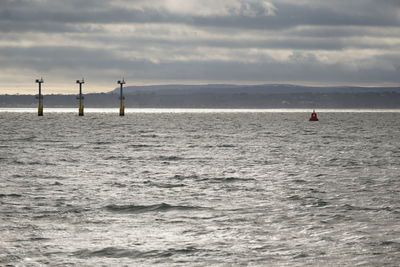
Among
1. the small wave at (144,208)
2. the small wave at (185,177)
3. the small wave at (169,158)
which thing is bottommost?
the small wave at (169,158)

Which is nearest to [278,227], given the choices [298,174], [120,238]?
[120,238]

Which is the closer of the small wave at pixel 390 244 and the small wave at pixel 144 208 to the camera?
the small wave at pixel 390 244

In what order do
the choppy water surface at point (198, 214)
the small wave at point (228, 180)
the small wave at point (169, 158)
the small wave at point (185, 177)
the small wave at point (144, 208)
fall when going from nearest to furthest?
1. the choppy water surface at point (198, 214)
2. the small wave at point (144, 208)
3. the small wave at point (228, 180)
4. the small wave at point (185, 177)
5. the small wave at point (169, 158)

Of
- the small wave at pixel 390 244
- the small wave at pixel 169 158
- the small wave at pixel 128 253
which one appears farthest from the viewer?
the small wave at pixel 169 158

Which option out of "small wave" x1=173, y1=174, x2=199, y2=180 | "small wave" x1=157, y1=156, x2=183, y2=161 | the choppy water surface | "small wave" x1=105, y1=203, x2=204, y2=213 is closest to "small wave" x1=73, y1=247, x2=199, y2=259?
the choppy water surface

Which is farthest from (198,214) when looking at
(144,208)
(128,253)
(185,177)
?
(185,177)

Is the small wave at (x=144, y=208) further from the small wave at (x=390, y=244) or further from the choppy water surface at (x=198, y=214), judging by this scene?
the small wave at (x=390, y=244)

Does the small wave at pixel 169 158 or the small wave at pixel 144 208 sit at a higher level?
the small wave at pixel 144 208

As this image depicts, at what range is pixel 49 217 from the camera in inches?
845

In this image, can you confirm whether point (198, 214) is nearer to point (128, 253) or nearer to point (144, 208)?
point (144, 208)

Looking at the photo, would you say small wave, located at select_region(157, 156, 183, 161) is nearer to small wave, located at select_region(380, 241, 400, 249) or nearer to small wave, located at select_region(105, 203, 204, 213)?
small wave, located at select_region(105, 203, 204, 213)

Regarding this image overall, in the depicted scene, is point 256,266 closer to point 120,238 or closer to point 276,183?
point 120,238

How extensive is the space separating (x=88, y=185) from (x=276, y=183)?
26.6 feet

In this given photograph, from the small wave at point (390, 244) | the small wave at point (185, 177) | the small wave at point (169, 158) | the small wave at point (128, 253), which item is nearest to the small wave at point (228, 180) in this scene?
the small wave at point (185, 177)
